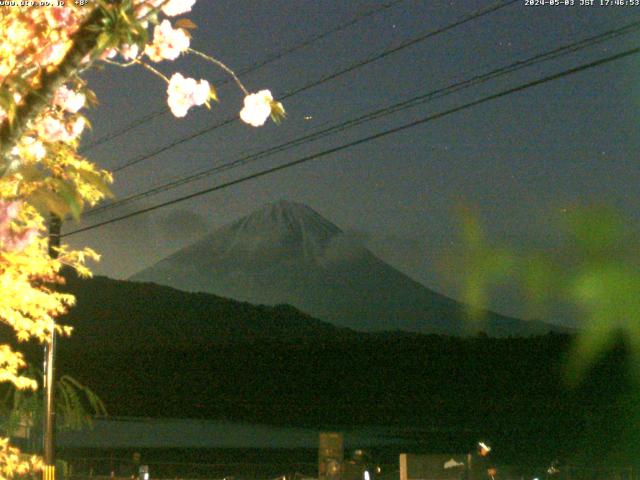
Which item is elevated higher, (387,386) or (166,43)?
(387,386)

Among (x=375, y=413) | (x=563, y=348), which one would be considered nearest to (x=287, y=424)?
(x=375, y=413)

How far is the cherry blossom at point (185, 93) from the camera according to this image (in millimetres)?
6219

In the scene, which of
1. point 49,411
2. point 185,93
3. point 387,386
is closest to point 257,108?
point 185,93

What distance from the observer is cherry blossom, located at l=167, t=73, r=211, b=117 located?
6219 millimetres

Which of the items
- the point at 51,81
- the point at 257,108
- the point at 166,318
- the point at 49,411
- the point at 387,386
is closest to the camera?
the point at 51,81

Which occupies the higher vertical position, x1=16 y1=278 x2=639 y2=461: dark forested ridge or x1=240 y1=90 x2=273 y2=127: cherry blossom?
x1=16 y1=278 x2=639 y2=461: dark forested ridge

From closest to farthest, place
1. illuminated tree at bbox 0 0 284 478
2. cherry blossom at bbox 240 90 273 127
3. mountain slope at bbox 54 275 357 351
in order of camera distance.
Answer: illuminated tree at bbox 0 0 284 478
cherry blossom at bbox 240 90 273 127
mountain slope at bbox 54 275 357 351

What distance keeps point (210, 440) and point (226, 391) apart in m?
18.9

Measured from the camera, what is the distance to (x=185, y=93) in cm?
628

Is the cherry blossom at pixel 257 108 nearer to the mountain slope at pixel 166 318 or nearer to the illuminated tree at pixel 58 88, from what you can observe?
the illuminated tree at pixel 58 88

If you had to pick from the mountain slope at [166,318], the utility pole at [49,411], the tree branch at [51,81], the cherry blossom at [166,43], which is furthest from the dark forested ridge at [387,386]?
the tree branch at [51,81]

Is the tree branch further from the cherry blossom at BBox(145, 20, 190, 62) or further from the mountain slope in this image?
the mountain slope

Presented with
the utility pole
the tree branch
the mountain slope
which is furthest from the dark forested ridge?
the tree branch

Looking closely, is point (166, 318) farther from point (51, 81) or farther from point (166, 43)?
point (51, 81)
